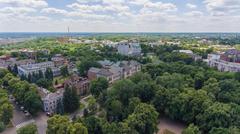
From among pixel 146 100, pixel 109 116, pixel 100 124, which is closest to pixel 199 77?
pixel 146 100

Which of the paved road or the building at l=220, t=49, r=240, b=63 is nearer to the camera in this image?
the paved road

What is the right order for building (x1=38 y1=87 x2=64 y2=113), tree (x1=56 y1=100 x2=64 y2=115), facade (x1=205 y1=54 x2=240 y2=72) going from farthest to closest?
facade (x1=205 y1=54 x2=240 y2=72) → building (x1=38 y1=87 x2=64 y2=113) → tree (x1=56 y1=100 x2=64 y2=115)

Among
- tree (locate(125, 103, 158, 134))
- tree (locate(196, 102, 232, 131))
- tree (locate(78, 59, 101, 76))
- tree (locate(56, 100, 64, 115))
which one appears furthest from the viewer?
tree (locate(78, 59, 101, 76))

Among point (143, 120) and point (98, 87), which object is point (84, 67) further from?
point (143, 120)

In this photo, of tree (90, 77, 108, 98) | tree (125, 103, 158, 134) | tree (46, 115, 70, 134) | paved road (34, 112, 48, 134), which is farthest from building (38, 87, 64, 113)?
tree (125, 103, 158, 134)

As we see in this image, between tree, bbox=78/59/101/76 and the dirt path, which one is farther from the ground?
tree, bbox=78/59/101/76

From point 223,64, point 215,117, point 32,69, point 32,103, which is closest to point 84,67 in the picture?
point 32,69

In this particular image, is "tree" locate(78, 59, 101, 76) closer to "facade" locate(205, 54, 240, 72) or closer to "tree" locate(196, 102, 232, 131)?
"tree" locate(196, 102, 232, 131)
